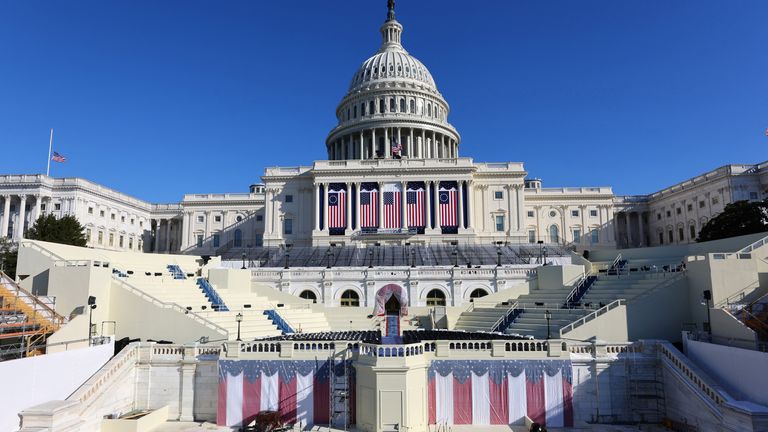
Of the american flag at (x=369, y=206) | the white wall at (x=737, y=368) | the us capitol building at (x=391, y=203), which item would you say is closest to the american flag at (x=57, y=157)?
the us capitol building at (x=391, y=203)

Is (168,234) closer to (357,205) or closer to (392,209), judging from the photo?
(357,205)

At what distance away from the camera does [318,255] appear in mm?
57594

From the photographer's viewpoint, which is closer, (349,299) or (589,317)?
(589,317)

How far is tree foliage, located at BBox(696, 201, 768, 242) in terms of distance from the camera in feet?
166

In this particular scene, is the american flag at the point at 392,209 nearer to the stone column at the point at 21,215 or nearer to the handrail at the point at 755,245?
the handrail at the point at 755,245

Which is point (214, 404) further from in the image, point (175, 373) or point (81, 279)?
point (81, 279)

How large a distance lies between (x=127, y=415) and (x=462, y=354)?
16813 millimetres

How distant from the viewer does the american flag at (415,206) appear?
244 feet

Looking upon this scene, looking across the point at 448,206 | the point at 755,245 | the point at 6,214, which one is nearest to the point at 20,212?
the point at 6,214

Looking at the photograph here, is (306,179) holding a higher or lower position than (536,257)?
Result: higher

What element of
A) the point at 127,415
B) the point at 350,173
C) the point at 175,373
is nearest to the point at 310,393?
the point at 175,373

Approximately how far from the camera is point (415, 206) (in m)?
74.9

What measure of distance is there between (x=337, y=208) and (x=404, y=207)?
11.0 metres

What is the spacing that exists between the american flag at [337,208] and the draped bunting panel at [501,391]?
177 feet
